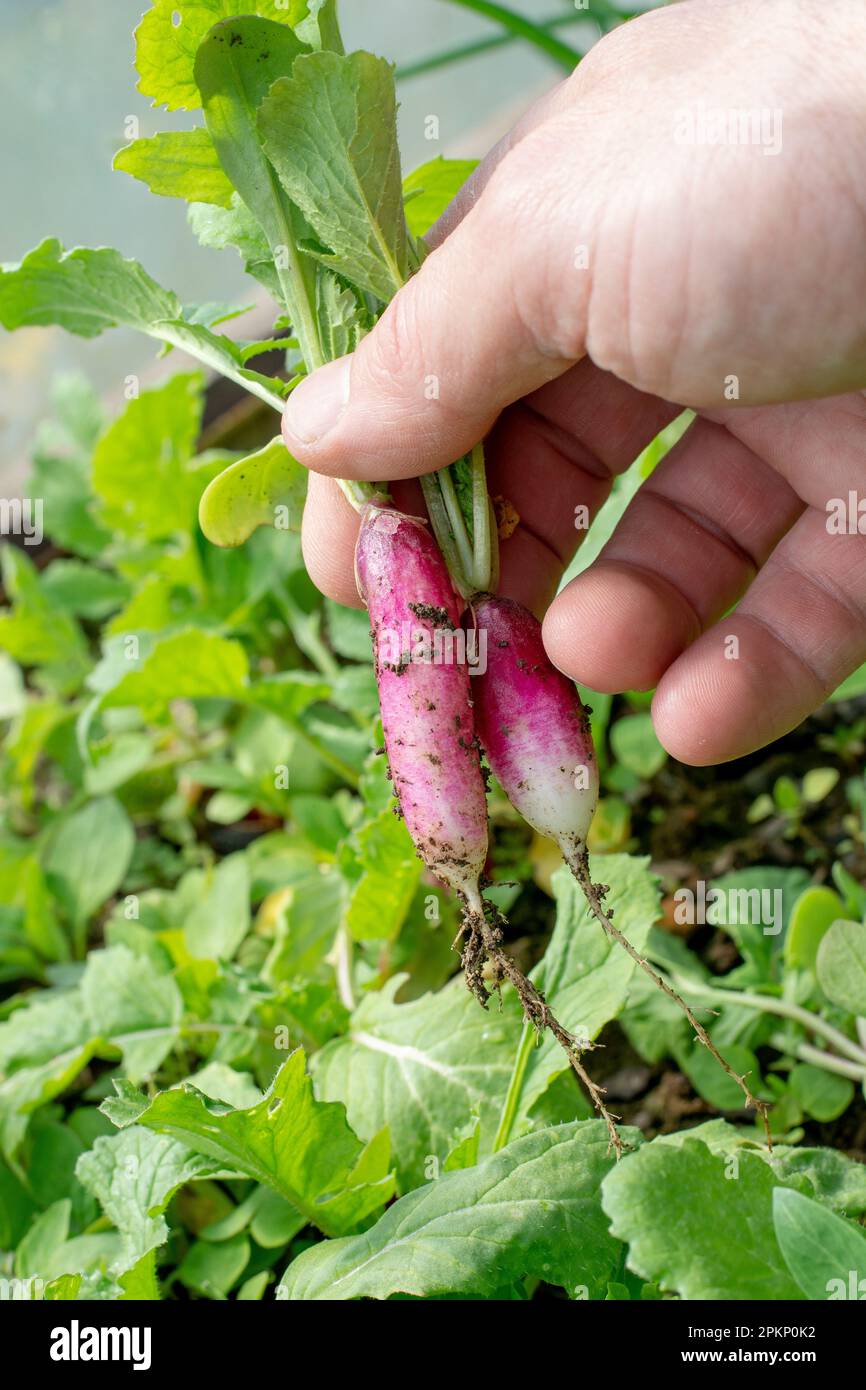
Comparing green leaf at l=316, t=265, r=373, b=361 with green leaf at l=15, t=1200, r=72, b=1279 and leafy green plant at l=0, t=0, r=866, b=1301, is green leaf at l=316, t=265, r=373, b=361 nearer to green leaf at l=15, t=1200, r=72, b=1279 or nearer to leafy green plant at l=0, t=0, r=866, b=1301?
leafy green plant at l=0, t=0, r=866, b=1301

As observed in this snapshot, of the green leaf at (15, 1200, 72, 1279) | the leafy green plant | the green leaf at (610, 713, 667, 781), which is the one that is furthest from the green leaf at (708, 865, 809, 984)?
the green leaf at (15, 1200, 72, 1279)

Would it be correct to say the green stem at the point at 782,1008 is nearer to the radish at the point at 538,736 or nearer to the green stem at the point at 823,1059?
the green stem at the point at 823,1059

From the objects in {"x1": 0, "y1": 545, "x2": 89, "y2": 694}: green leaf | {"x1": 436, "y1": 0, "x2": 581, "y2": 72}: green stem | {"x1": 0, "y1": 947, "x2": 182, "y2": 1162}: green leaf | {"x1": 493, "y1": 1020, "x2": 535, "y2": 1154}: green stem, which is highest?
{"x1": 436, "y1": 0, "x2": 581, "y2": 72}: green stem

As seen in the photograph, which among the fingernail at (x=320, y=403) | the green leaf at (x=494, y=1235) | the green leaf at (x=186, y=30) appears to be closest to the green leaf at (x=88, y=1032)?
the green leaf at (x=494, y=1235)

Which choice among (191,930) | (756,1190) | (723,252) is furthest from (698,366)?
(191,930)

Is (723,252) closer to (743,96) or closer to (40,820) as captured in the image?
(743,96)

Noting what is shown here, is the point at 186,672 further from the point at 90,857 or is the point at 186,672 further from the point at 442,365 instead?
the point at 442,365

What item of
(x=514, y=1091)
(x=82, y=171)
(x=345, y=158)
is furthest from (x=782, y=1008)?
(x=82, y=171)
